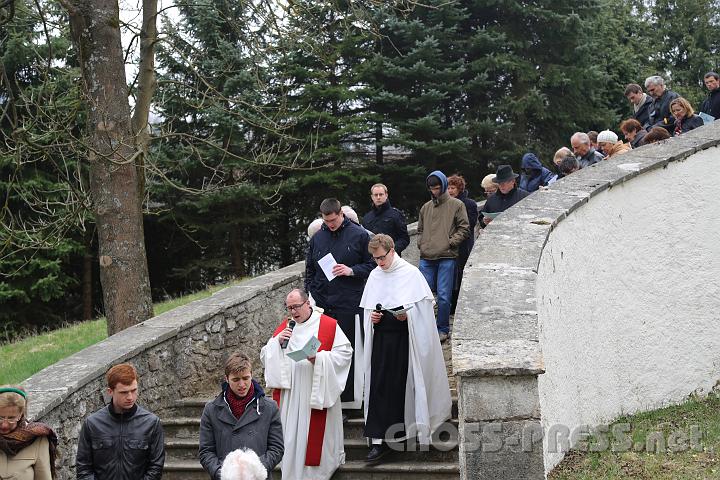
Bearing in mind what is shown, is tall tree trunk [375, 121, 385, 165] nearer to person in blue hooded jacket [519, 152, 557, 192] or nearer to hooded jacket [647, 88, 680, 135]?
hooded jacket [647, 88, 680, 135]

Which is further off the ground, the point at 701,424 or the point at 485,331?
the point at 485,331

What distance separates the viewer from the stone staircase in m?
6.65

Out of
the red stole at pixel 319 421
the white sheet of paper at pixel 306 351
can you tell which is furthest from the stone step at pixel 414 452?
the white sheet of paper at pixel 306 351

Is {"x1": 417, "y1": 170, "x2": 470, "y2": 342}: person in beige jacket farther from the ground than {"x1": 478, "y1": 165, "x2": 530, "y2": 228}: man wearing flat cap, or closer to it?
closer to it

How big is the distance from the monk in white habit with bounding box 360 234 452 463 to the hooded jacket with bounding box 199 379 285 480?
4.88 ft

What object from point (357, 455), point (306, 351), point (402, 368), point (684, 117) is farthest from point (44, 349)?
point (684, 117)

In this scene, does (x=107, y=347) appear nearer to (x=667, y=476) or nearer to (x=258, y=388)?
(x=258, y=388)

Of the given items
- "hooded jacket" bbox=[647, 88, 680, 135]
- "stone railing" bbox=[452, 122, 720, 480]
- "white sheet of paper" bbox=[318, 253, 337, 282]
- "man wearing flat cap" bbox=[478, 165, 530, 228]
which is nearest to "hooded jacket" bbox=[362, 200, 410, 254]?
"man wearing flat cap" bbox=[478, 165, 530, 228]

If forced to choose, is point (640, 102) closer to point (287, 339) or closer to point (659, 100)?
point (659, 100)

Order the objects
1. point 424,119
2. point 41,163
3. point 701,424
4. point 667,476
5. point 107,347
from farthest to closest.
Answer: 1. point 41,163
2. point 424,119
3. point 107,347
4. point 701,424
5. point 667,476

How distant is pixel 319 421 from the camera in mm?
6801

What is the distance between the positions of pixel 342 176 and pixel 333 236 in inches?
414

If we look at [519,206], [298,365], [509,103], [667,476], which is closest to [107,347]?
[298,365]

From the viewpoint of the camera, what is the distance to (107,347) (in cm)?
784
